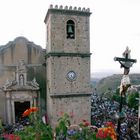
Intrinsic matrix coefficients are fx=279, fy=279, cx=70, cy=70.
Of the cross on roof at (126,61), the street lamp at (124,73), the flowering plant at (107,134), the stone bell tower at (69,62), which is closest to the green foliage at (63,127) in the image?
the flowering plant at (107,134)

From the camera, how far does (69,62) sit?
1947 cm

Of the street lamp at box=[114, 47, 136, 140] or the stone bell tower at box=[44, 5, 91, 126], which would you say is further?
the stone bell tower at box=[44, 5, 91, 126]

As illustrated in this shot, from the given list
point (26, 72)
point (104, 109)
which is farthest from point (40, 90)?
point (104, 109)

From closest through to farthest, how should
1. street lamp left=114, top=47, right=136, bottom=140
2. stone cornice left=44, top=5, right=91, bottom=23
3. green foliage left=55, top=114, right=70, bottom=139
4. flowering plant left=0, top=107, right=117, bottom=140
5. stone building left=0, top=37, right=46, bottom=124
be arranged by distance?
flowering plant left=0, top=107, right=117, bottom=140
street lamp left=114, top=47, right=136, bottom=140
green foliage left=55, top=114, right=70, bottom=139
stone cornice left=44, top=5, right=91, bottom=23
stone building left=0, top=37, right=46, bottom=124

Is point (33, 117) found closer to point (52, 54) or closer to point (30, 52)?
point (52, 54)

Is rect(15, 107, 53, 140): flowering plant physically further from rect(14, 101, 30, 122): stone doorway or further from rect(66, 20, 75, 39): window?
rect(14, 101, 30, 122): stone doorway

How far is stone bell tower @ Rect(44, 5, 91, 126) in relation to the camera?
1911 centimetres

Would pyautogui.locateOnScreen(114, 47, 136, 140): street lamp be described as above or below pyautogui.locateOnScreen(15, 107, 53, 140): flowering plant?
above

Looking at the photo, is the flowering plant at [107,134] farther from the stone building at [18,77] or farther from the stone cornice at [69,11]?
the stone building at [18,77]

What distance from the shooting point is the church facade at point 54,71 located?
19.2m

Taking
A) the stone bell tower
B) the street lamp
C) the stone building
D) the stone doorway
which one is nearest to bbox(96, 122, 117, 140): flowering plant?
the street lamp

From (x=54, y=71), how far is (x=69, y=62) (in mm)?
1234

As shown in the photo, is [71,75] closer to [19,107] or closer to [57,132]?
[19,107]

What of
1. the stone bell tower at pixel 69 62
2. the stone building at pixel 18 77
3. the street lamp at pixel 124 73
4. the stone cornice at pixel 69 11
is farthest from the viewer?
the stone building at pixel 18 77
